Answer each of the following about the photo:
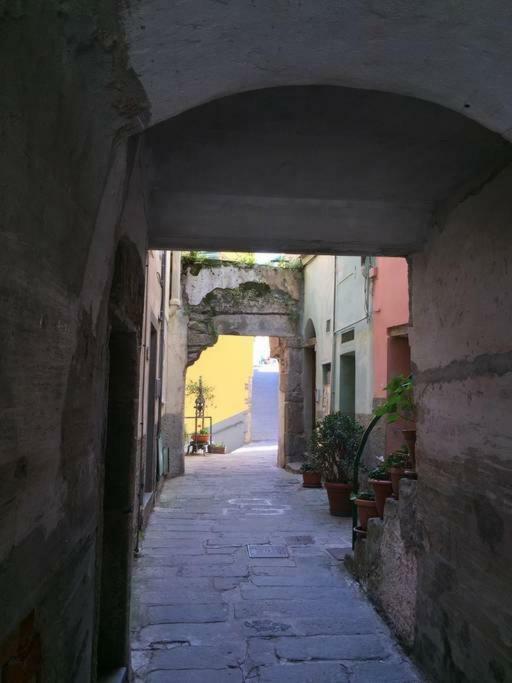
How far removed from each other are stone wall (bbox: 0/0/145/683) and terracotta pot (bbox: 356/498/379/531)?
11.2 ft

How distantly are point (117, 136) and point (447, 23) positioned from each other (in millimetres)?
834

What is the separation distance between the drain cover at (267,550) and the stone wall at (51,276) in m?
3.68

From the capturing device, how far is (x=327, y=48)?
1478 mm

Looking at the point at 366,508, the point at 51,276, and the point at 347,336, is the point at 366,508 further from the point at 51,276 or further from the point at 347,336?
the point at 347,336

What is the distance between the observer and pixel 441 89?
164 cm

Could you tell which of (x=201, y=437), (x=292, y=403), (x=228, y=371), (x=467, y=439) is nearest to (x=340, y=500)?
(x=467, y=439)

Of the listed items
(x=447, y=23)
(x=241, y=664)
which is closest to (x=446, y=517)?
(x=241, y=664)

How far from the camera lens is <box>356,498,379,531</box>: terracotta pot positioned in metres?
4.86

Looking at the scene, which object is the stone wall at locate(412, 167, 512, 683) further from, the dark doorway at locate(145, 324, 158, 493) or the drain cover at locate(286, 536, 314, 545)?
the dark doorway at locate(145, 324, 158, 493)

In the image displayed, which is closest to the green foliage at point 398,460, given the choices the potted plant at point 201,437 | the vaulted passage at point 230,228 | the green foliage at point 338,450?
the vaulted passage at point 230,228

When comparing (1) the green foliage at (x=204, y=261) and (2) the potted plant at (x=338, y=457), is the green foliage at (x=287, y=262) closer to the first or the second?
(1) the green foliage at (x=204, y=261)

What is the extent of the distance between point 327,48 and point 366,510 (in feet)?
13.5

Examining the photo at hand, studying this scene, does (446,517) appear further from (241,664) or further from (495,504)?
(241,664)

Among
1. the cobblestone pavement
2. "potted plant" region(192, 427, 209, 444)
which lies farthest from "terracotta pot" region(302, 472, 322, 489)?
"potted plant" region(192, 427, 209, 444)
